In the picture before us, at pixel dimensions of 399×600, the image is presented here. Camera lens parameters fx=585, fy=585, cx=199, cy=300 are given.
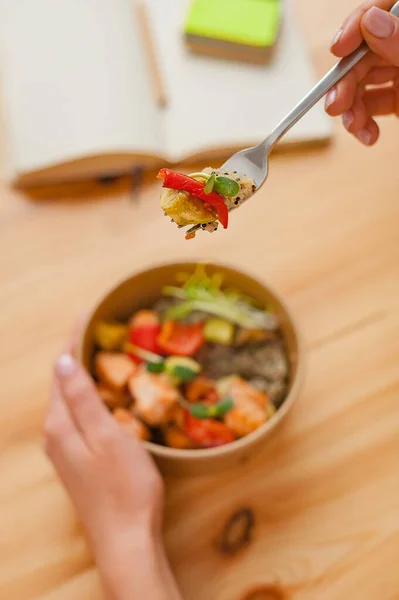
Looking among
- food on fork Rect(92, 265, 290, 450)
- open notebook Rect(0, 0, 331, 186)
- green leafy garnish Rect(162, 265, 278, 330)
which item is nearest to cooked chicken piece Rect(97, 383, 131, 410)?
food on fork Rect(92, 265, 290, 450)

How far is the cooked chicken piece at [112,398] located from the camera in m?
0.72

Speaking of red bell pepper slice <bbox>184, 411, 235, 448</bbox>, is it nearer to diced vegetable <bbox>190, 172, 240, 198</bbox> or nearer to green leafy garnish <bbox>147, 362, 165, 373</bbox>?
green leafy garnish <bbox>147, 362, 165, 373</bbox>

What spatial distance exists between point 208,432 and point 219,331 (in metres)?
0.13

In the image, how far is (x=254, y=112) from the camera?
1.00 metres

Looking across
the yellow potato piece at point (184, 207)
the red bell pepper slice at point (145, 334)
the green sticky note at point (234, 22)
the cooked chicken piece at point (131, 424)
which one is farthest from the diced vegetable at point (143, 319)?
the green sticky note at point (234, 22)

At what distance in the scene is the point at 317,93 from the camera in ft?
1.89

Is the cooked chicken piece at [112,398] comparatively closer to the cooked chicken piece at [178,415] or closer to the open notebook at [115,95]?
the cooked chicken piece at [178,415]

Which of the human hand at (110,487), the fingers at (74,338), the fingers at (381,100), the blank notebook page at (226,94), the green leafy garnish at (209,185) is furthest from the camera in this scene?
the blank notebook page at (226,94)

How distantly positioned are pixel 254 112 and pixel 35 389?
1.90 ft

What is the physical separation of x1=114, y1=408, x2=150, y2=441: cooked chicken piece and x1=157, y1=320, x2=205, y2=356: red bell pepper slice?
3.8 inches

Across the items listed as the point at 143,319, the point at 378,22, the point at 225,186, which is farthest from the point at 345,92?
the point at 143,319

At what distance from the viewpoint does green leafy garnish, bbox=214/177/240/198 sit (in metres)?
0.55

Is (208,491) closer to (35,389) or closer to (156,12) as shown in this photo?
(35,389)

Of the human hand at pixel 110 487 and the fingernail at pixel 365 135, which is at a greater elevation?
the fingernail at pixel 365 135
